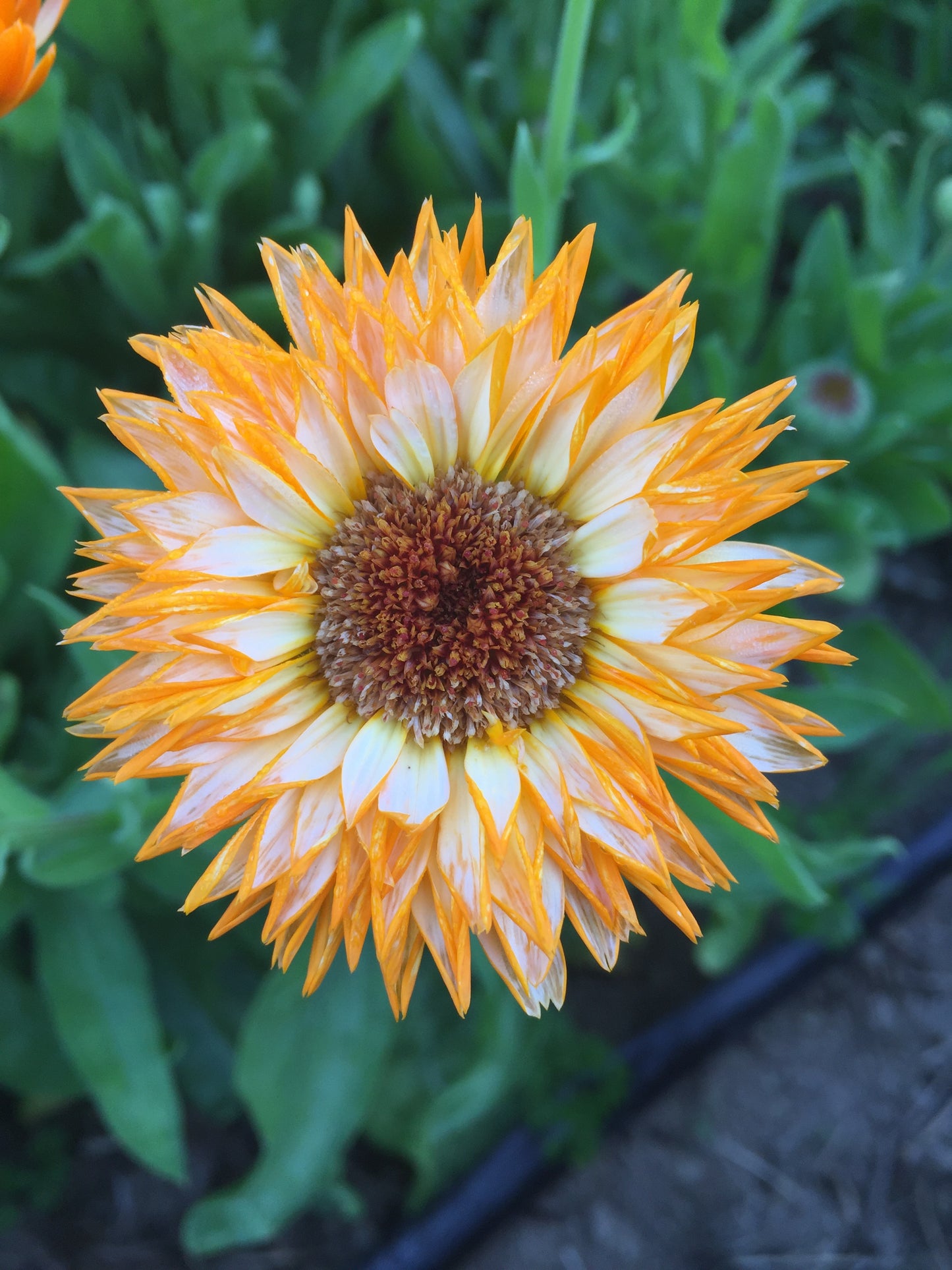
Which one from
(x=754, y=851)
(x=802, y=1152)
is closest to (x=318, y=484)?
(x=754, y=851)

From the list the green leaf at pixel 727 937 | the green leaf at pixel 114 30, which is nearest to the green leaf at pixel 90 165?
the green leaf at pixel 114 30

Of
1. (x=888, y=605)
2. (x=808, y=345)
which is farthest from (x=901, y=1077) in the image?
(x=808, y=345)

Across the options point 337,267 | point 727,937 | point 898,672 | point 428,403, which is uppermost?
point 337,267

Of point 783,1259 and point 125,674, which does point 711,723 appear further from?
point 783,1259

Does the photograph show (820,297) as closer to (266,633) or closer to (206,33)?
(206,33)

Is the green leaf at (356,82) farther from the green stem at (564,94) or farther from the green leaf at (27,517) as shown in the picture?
the green leaf at (27,517)

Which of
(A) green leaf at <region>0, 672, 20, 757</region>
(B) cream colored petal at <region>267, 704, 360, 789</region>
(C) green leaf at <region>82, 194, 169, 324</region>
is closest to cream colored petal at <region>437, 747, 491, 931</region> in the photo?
(B) cream colored petal at <region>267, 704, 360, 789</region>

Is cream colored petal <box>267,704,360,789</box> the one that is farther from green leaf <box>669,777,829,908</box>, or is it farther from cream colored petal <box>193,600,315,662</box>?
green leaf <box>669,777,829,908</box>
